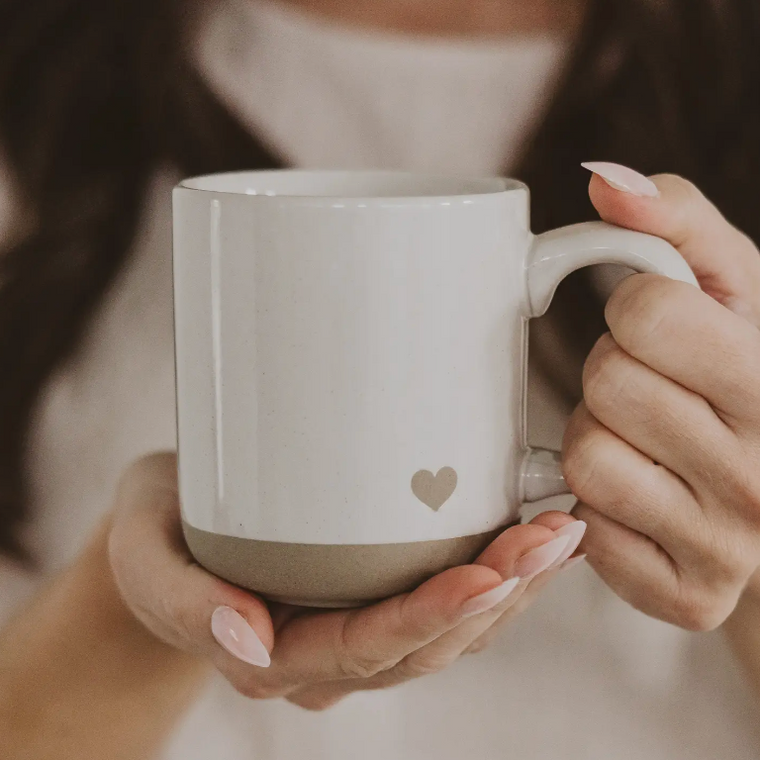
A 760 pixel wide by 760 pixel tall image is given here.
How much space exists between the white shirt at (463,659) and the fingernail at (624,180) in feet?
1.74

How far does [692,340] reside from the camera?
0.59m

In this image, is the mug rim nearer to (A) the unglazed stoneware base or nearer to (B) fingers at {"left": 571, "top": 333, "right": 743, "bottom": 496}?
(B) fingers at {"left": 571, "top": 333, "right": 743, "bottom": 496}

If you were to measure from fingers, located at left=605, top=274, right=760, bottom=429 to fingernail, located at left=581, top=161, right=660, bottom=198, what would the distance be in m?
0.06

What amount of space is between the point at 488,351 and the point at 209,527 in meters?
0.23

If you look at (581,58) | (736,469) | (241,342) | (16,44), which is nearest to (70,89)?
(16,44)

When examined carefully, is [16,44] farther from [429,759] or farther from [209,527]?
[429,759]

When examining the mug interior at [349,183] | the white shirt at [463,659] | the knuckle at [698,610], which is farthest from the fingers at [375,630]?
the white shirt at [463,659]

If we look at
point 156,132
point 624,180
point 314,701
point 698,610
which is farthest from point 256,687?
point 156,132

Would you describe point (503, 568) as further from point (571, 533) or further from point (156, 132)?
point (156, 132)

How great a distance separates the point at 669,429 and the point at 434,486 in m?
0.17

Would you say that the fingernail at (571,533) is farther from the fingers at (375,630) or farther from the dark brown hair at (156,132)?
the dark brown hair at (156,132)

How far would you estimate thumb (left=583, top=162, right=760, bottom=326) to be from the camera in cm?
62

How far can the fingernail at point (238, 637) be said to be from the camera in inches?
23.7

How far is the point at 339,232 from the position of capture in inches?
21.2
